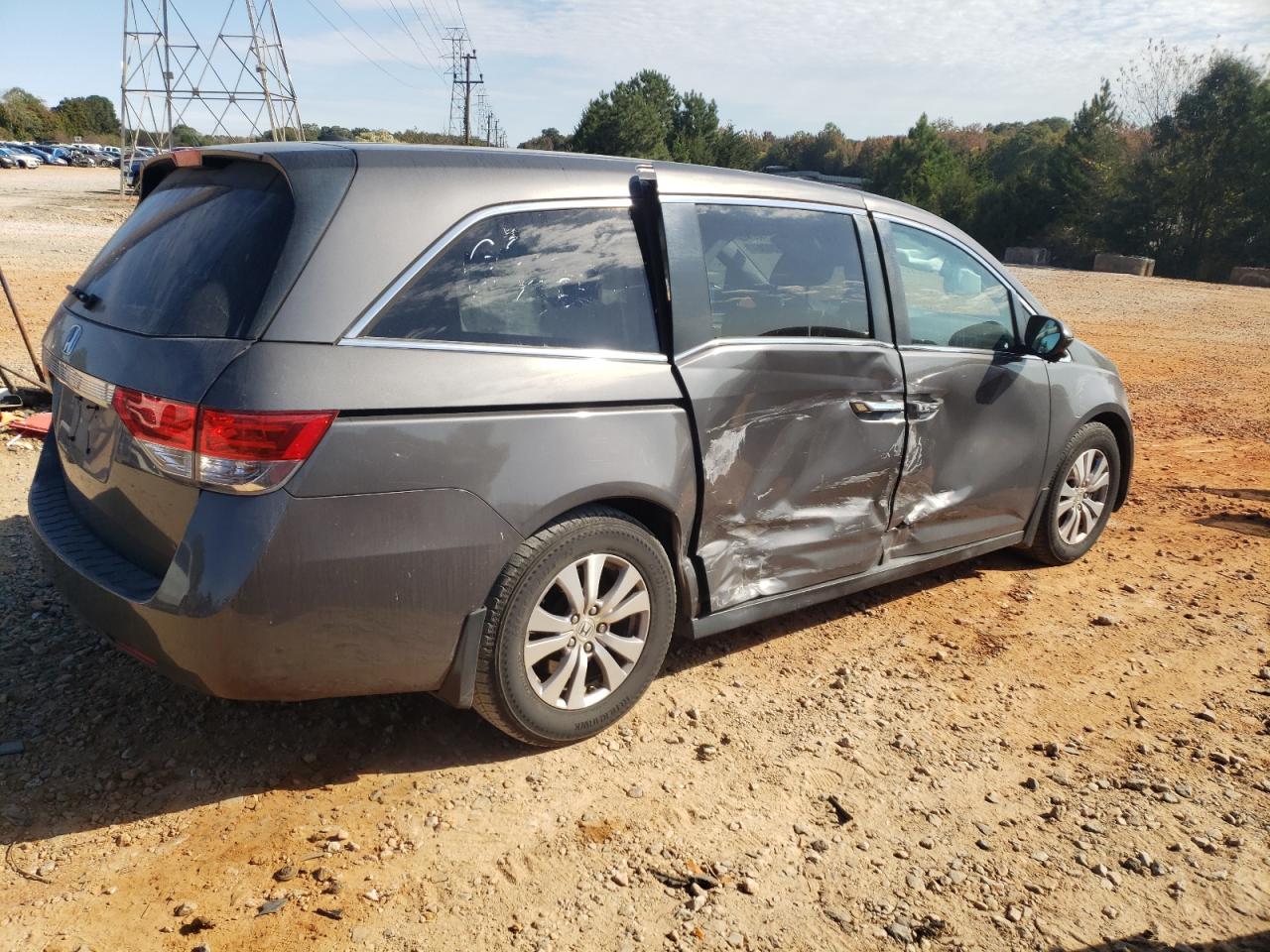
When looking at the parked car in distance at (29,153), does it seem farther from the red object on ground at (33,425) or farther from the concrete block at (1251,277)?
the red object on ground at (33,425)

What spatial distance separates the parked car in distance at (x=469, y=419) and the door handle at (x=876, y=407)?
12 millimetres

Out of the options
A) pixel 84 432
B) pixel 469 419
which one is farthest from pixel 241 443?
pixel 84 432

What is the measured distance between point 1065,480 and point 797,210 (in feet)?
7.35

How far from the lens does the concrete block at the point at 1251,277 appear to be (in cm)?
3105

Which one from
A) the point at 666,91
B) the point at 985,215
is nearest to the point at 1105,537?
the point at 985,215

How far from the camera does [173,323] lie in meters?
2.79

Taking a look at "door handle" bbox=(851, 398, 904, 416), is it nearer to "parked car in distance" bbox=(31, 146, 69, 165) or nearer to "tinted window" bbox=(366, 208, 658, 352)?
"tinted window" bbox=(366, 208, 658, 352)

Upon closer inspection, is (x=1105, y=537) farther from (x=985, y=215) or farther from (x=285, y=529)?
(x=985, y=215)

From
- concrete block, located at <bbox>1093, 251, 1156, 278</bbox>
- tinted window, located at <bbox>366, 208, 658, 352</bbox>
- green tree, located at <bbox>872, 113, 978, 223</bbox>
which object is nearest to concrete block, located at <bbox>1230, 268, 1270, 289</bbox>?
concrete block, located at <bbox>1093, 251, 1156, 278</bbox>

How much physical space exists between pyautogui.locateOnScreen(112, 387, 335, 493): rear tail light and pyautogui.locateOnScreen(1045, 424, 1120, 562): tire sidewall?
3.84 m

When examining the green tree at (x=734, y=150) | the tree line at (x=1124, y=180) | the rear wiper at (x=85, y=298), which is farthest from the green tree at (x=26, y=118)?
the rear wiper at (x=85, y=298)

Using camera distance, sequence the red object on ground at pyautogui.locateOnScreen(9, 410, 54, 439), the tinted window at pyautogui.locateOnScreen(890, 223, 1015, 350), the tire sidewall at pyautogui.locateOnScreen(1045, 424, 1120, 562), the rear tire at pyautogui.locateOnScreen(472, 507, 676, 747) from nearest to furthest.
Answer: the rear tire at pyautogui.locateOnScreen(472, 507, 676, 747)
the tinted window at pyautogui.locateOnScreen(890, 223, 1015, 350)
the tire sidewall at pyautogui.locateOnScreen(1045, 424, 1120, 562)
the red object on ground at pyautogui.locateOnScreen(9, 410, 54, 439)

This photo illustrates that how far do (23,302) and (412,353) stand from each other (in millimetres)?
11259

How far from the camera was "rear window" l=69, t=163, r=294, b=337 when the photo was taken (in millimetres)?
2725
